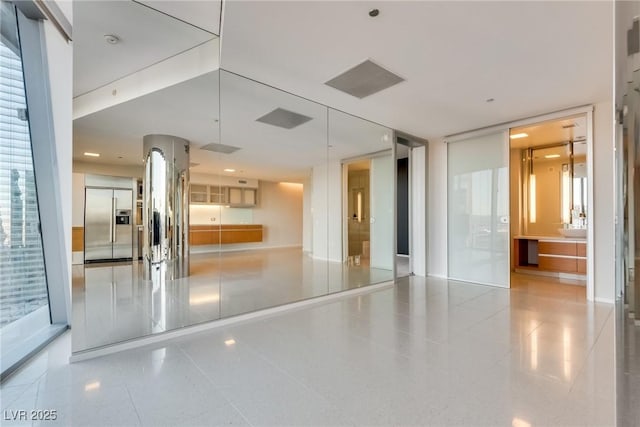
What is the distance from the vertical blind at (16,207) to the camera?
7.79 feet

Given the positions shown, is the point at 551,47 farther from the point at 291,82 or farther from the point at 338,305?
the point at 338,305

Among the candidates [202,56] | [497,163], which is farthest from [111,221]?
[497,163]

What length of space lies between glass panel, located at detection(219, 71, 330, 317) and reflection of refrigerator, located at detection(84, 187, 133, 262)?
1191mm

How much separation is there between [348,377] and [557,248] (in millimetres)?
6285

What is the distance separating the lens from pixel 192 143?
146 inches

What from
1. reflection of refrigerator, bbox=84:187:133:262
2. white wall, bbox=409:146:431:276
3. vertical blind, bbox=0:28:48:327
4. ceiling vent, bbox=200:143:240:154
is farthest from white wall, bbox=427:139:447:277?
vertical blind, bbox=0:28:48:327

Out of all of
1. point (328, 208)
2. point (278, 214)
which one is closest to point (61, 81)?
point (328, 208)

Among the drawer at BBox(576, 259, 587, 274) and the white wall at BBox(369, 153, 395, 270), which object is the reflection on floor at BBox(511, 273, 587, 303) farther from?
the white wall at BBox(369, 153, 395, 270)

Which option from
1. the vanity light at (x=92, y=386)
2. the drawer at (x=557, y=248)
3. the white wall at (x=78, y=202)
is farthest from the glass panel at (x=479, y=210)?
the white wall at (x=78, y=202)

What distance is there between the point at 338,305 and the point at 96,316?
2948 millimetres

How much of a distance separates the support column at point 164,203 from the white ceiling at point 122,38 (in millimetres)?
814

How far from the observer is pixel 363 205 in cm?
613

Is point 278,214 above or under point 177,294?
above

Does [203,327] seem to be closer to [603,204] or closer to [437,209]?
[437,209]
